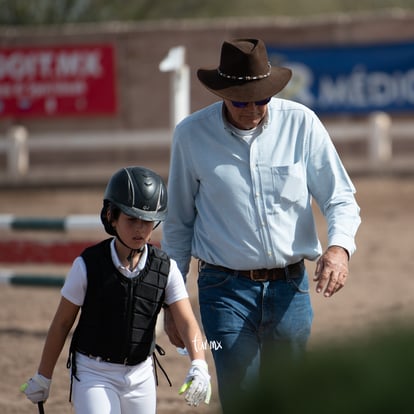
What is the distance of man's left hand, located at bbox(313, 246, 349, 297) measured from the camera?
376cm

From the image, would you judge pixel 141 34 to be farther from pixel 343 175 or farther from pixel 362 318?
pixel 343 175

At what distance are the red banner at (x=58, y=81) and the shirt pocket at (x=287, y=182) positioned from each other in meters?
15.0

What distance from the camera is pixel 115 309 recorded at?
373 centimetres

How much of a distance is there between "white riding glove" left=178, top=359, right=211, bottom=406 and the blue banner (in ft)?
46.5

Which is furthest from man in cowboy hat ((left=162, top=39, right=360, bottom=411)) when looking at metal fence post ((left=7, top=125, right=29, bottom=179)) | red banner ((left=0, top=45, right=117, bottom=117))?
red banner ((left=0, top=45, right=117, bottom=117))

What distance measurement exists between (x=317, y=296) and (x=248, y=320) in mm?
5410

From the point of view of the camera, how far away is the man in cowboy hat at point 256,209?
12.9 ft

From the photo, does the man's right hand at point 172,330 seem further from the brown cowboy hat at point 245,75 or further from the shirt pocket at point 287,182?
the brown cowboy hat at point 245,75

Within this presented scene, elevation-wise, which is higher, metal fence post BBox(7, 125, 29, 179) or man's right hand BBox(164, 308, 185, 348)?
man's right hand BBox(164, 308, 185, 348)

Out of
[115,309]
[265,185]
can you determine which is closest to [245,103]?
[265,185]

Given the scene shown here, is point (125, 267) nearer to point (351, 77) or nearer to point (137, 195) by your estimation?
point (137, 195)

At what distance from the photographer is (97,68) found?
1856 centimetres

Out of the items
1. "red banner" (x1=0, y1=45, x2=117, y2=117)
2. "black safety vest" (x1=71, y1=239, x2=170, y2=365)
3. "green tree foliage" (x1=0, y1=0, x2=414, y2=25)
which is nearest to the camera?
"black safety vest" (x1=71, y1=239, x2=170, y2=365)

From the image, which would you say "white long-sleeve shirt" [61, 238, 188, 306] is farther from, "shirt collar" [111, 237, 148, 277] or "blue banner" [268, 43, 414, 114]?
"blue banner" [268, 43, 414, 114]
